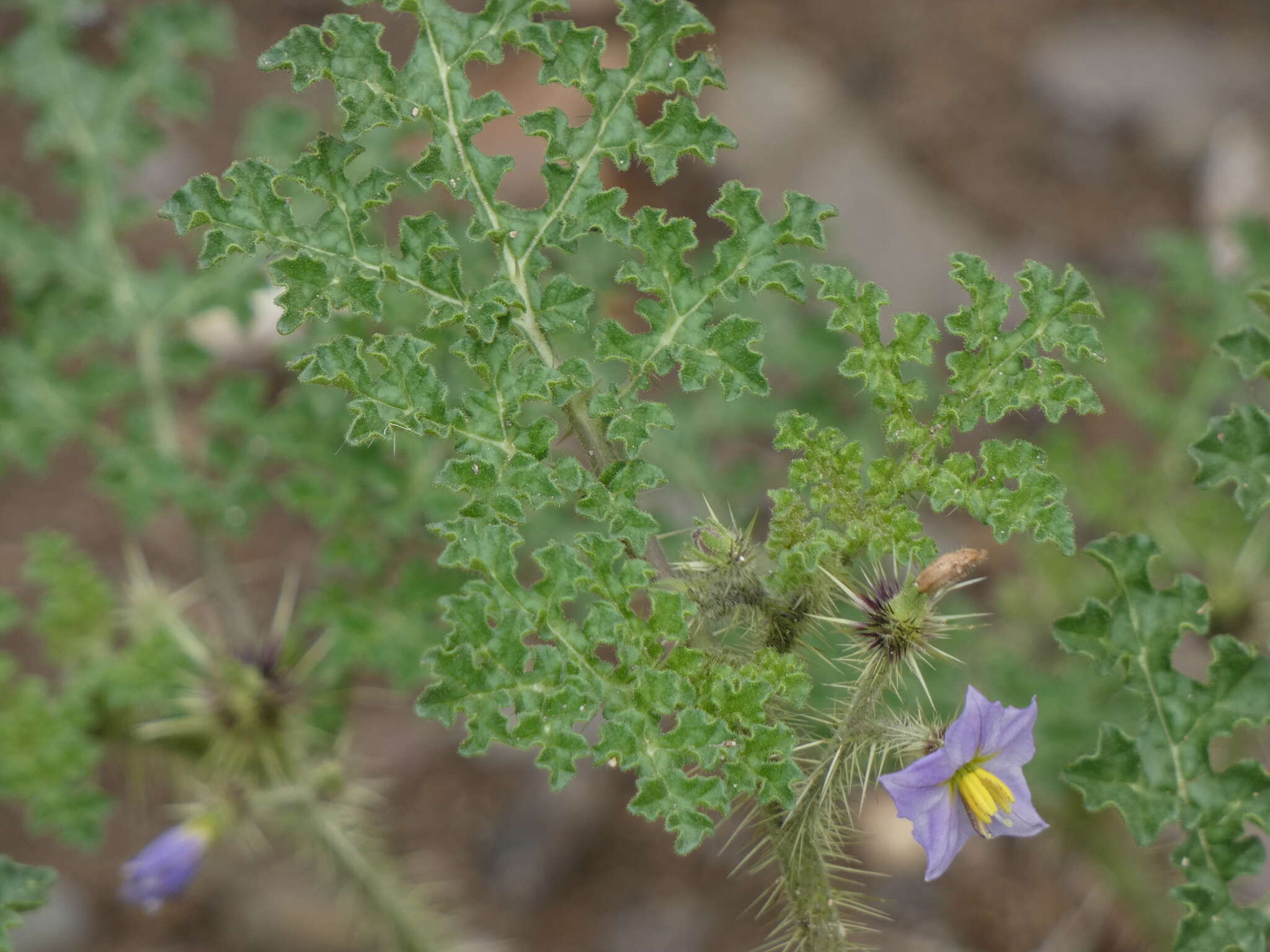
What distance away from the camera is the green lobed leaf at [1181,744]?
181 cm

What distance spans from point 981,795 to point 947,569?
31cm

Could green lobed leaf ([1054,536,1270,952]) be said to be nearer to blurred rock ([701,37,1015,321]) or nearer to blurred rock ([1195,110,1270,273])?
blurred rock ([701,37,1015,321])

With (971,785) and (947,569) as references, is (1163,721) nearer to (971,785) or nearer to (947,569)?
(971,785)

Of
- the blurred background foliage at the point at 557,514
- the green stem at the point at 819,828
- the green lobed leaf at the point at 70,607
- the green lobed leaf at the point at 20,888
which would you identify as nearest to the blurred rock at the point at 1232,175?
the blurred background foliage at the point at 557,514

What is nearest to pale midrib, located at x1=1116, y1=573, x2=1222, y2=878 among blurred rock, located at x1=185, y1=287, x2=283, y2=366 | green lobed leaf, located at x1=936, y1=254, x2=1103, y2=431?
green lobed leaf, located at x1=936, y1=254, x2=1103, y2=431

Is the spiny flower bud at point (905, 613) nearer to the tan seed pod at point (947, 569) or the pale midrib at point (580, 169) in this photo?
the tan seed pod at point (947, 569)

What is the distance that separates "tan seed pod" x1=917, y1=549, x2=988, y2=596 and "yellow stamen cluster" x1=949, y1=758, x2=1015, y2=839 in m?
0.26

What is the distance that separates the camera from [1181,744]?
1855 millimetres

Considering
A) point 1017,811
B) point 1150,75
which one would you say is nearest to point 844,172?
point 1150,75

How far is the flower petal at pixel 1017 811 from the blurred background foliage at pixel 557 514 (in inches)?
49.8

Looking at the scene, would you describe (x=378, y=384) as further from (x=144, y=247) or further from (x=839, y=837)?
(x=144, y=247)

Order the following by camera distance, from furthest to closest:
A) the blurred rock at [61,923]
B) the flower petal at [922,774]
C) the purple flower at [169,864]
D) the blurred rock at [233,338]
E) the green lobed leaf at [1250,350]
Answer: the blurred rock at [233,338] → the blurred rock at [61,923] → the purple flower at [169,864] → the green lobed leaf at [1250,350] → the flower petal at [922,774]

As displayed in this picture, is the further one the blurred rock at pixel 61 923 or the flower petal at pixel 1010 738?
the blurred rock at pixel 61 923

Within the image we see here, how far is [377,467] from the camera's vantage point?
2.63 metres
